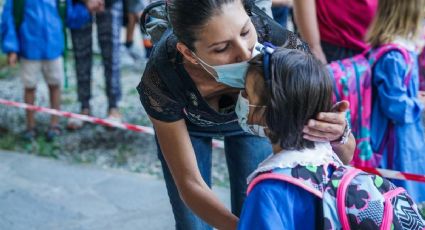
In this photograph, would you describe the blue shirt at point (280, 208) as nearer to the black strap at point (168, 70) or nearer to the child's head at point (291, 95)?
the child's head at point (291, 95)

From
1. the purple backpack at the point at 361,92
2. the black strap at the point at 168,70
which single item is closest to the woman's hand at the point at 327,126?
the black strap at the point at 168,70

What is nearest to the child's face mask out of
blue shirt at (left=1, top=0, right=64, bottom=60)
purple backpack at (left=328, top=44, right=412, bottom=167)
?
purple backpack at (left=328, top=44, right=412, bottom=167)

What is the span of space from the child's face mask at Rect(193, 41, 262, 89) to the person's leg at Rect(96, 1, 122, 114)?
10.2 ft

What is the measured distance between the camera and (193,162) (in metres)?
2.10

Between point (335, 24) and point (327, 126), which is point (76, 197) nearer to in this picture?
point (335, 24)

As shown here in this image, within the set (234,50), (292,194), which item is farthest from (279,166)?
(234,50)

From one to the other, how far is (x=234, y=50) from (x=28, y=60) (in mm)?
3276

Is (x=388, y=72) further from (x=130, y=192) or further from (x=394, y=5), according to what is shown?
(x=130, y=192)

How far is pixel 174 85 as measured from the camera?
205cm

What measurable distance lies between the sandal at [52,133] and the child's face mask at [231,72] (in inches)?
126

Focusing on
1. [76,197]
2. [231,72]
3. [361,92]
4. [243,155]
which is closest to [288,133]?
[231,72]

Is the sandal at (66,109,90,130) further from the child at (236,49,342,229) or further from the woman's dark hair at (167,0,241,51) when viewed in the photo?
the child at (236,49,342,229)

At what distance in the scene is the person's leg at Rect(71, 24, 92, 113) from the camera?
5.07m

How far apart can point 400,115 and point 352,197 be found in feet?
5.73
